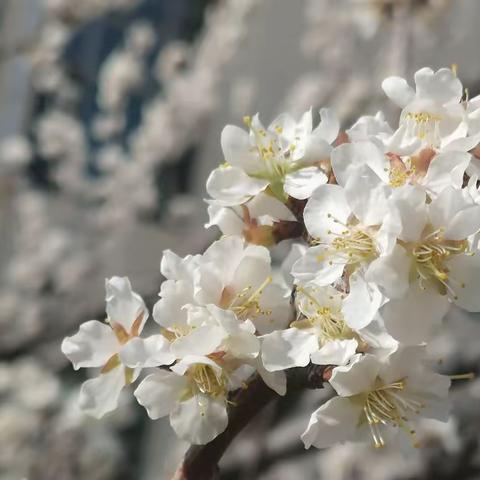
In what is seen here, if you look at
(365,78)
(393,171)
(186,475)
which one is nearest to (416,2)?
(365,78)

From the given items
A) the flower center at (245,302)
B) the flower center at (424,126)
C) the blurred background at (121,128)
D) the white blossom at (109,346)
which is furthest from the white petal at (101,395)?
the blurred background at (121,128)

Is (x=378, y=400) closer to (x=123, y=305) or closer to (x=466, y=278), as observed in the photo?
(x=466, y=278)

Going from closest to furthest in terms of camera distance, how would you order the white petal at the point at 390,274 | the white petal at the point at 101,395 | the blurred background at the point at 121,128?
the white petal at the point at 390,274 < the white petal at the point at 101,395 < the blurred background at the point at 121,128

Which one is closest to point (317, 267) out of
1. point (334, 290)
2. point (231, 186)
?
point (334, 290)

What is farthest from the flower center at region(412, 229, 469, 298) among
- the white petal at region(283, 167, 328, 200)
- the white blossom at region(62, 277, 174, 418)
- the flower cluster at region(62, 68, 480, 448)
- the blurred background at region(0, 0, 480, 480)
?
the blurred background at region(0, 0, 480, 480)

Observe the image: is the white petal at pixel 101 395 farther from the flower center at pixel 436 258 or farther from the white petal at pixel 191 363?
the flower center at pixel 436 258
